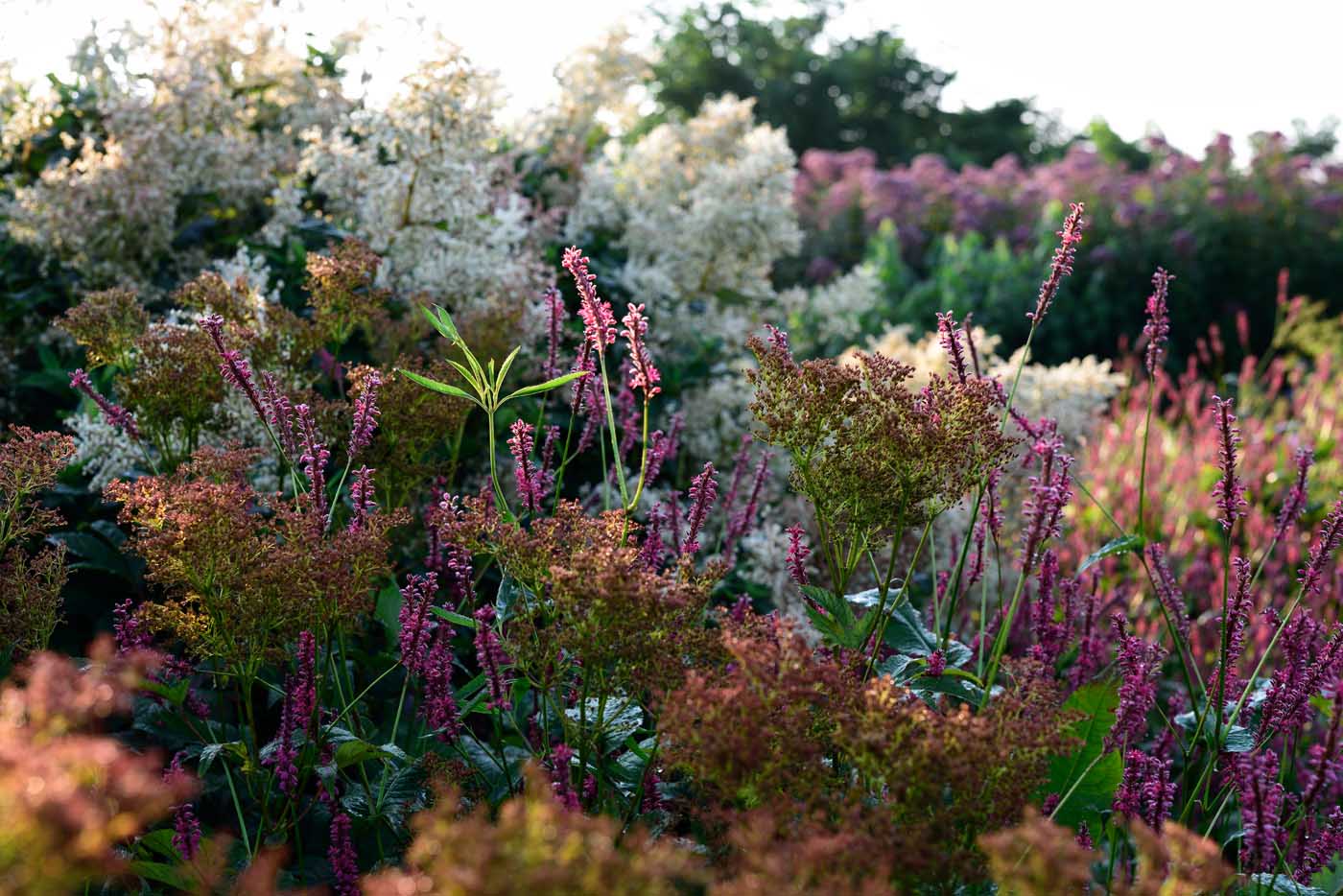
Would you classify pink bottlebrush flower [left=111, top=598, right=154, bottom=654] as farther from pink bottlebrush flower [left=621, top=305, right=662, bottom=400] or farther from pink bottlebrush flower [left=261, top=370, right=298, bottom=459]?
pink bottlebrush flower [left=621, top=305, right=662, bottom=400]

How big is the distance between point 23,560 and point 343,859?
803 mm

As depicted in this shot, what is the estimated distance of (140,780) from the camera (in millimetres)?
840

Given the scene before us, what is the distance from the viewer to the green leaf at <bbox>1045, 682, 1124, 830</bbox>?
1.89 m

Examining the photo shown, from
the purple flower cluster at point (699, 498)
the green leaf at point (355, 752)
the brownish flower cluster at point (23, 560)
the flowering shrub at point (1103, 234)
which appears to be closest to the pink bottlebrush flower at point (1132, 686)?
the purple flower cluster at point (699, 498)

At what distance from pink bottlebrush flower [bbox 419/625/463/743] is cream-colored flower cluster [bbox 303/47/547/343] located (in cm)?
185

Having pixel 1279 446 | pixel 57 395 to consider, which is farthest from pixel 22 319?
pixel 1279 446

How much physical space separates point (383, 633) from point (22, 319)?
7.97ft

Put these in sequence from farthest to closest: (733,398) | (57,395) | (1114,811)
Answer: (733,398), (57,395), (1114,811)

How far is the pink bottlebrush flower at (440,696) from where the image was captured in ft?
6.11

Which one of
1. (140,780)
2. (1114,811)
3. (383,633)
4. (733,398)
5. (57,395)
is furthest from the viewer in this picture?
(733,398)

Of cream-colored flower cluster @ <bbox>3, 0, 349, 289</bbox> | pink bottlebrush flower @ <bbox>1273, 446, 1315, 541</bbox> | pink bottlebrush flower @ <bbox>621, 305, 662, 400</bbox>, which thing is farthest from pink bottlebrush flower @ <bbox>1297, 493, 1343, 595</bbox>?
cream-colored flower cluster @ <bbox>3, 0, 349, 289</bbox>

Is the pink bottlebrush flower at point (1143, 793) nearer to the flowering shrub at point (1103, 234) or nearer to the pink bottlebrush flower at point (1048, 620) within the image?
the pink bottlebrush flower at point (1048, 620)

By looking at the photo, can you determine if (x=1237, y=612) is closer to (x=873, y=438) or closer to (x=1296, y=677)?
(x=1296, y=677)

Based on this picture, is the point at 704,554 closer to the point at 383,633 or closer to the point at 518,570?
the point at 383,633
